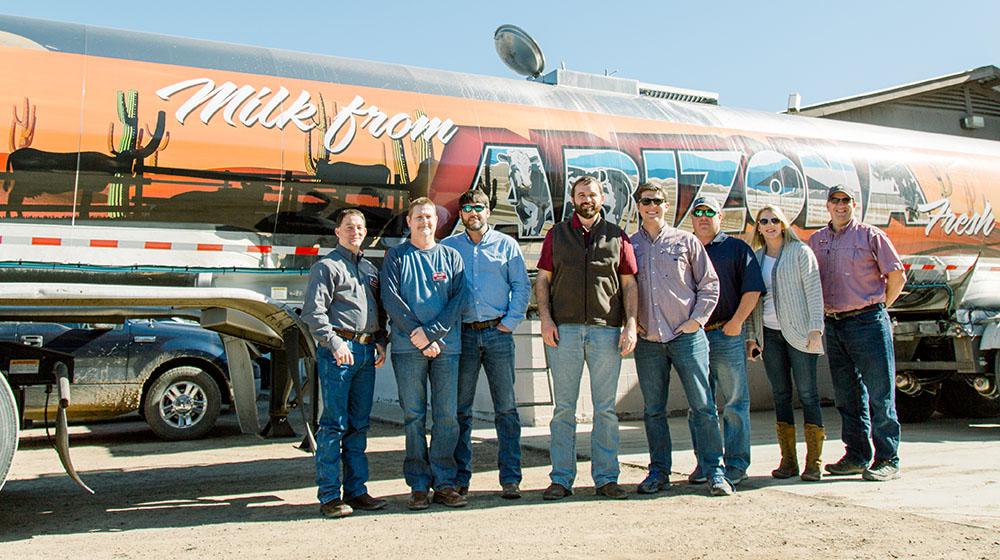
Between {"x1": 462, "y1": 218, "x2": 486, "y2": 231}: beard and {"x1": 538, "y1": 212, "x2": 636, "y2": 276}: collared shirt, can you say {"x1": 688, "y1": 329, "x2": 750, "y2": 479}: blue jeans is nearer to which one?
{"x1": 538, "y1": 212, "x2": 636, "y2": 276}: collared shirt

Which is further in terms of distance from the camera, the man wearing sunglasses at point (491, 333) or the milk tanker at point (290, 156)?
the man wearing sunglasses at point (491, 333)

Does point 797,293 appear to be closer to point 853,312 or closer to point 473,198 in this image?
point 853,312

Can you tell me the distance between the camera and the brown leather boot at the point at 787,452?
5.76 metres

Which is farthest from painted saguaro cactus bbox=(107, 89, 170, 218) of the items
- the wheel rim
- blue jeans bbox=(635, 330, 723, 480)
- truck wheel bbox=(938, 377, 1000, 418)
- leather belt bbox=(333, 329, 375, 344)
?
truck wheel bbox=(938, 377, 1000, 418)

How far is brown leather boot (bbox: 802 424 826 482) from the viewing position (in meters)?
5.64

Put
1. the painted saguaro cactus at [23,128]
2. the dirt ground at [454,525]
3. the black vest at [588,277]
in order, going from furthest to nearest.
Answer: the black vest at [588,277] → the painted saguaro cactus at [23,128] → the dirt ground at [454,525]

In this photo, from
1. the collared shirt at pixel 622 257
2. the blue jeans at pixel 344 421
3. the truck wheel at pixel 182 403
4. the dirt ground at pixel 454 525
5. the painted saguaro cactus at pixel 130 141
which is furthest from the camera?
the truck wheel at pixel 182 403

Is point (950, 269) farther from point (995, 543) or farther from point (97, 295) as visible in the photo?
point (97, 295)

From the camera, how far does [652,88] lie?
790cm

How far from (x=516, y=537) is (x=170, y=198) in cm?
288

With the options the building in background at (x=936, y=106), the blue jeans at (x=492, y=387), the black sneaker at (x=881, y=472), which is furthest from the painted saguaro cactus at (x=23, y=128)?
the building in background at (x=936, y=106)

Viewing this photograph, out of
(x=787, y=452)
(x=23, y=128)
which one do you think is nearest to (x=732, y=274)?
(x=787, y=452)

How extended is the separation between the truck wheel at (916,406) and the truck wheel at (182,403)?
7.70m

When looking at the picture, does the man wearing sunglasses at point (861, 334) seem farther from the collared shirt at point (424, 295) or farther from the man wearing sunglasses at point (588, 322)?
the collared shirt at point (424, 295)
